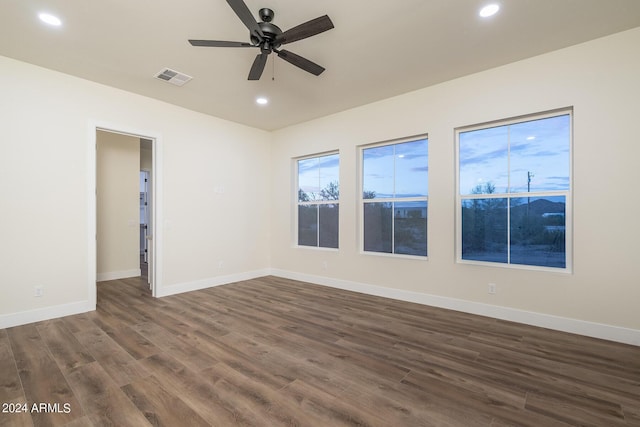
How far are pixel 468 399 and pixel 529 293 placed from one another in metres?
1.96

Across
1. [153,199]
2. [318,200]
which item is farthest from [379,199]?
[153,199]

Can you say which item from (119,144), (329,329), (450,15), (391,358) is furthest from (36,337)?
(450,15)

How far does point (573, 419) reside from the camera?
176 cm

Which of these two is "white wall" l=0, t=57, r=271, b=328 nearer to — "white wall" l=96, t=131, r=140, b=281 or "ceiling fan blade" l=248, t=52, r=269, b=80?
"white wall" l=96, t=131, r=140, b=281

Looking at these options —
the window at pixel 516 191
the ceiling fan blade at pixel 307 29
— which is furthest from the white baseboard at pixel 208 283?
the ceiling fan blade at pixel 307 29

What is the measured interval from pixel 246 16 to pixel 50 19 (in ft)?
6.59

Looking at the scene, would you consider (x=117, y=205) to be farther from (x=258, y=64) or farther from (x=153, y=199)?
(x=258, y=64)

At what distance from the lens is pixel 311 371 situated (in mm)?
2303

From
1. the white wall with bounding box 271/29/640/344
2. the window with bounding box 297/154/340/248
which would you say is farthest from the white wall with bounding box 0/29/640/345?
the window with bounding box 297/154/340/248

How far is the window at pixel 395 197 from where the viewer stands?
13.9ft

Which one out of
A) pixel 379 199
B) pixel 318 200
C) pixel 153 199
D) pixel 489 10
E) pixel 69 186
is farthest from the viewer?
pixel 318 200

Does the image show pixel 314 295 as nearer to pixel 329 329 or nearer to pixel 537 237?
pixel 329 329

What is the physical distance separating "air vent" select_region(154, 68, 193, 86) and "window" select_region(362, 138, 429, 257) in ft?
9.37

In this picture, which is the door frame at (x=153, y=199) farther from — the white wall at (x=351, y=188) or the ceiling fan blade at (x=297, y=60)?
the ceiling fan blade at (x=297, y=60)
